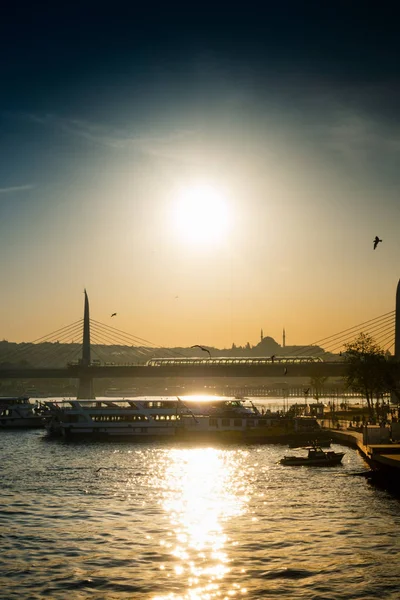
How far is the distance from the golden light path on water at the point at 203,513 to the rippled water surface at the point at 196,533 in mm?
89

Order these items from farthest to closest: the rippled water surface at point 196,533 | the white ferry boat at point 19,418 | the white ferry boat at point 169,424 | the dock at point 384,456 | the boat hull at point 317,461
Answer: the white ferry boat at point 19,418, the white ferry boat at point 169,424, the boat hull at point 317,461, the dock at point 384,456, the rippled water surface at point 196,533

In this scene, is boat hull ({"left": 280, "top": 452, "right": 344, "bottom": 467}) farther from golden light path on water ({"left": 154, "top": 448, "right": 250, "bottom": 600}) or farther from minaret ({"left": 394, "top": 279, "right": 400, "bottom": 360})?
minaret ({"left": 394, "top": 279, "right": 400, "bottom": 360})

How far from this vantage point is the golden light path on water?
33719 millimetres

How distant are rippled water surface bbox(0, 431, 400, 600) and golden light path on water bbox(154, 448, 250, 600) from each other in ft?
0.29

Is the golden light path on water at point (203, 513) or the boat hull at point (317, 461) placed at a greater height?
the boat hull at point (317, 461)

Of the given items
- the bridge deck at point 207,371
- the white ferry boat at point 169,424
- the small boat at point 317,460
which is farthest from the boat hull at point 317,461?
the bridge deck at point 207,371

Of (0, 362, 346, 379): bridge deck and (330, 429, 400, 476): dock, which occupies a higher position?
(0, 362, 346, 379): bridge deck

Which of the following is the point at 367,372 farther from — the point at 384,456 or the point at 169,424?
the point at 384,456

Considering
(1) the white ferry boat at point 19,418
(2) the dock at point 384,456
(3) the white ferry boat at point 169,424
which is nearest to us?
(2) the dock at point 384,456

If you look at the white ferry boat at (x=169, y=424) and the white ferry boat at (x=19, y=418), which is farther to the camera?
the white ferry boat at (x=19, y=418)

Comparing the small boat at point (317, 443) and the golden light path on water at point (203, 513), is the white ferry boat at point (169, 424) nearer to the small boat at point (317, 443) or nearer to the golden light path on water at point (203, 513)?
the small boat at point (317, 443)

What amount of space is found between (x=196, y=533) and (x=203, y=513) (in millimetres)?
6166

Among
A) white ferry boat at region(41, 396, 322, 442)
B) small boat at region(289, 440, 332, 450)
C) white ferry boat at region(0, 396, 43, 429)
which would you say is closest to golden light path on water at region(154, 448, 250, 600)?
small boat at region(289, 440, 332, 450)

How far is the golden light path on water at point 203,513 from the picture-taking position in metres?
33.7
